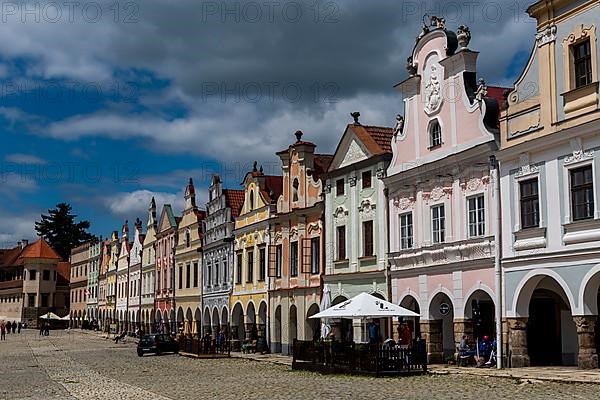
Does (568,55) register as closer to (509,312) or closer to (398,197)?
(509,312)

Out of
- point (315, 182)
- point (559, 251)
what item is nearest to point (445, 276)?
point (559, 251)

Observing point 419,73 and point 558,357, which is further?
point 419,73

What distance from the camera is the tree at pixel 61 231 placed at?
456 ft

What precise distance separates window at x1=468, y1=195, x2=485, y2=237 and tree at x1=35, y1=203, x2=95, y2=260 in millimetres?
118085

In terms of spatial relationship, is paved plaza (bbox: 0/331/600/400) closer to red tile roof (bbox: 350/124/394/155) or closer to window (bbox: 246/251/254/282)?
red tile roof (bbox: 350/124/394/155)

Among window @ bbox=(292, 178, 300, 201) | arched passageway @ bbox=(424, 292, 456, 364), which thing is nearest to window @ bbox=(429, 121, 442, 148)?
arched passageway @ bbox=(424, 292, 456, 364)

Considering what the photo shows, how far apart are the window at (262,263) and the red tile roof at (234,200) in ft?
18.5

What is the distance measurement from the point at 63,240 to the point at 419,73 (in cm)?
11801

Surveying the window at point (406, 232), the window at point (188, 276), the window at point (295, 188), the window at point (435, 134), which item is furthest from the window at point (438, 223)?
the window at point (188, 276)

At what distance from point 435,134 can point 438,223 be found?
11.0 ft

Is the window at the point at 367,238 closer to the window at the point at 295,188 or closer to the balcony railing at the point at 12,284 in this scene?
the window at the point at 295,188

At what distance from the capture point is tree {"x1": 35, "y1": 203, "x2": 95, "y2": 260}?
139 meters

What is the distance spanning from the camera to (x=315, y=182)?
39.9m

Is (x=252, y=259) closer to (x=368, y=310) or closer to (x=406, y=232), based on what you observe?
(x=406, y=232)
